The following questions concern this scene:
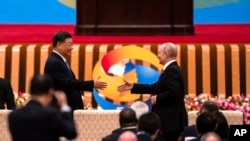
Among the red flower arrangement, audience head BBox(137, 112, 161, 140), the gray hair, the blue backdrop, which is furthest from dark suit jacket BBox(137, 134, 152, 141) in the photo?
the blue backdrop

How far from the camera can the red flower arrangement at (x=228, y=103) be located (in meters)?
8.51

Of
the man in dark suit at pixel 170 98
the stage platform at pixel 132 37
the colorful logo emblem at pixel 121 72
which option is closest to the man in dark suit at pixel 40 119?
the man in dark suit at pixel 170 98

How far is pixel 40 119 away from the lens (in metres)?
4.67

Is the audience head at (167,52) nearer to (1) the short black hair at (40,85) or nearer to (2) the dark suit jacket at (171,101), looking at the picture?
(2) the dark suit jacket at (171,101)

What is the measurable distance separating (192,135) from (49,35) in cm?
524

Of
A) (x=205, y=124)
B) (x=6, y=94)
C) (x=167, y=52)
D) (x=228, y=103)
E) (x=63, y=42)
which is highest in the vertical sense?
(x=63, y=42)

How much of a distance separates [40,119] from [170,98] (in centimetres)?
242

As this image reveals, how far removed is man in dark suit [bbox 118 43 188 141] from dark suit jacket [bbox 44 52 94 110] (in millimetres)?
734

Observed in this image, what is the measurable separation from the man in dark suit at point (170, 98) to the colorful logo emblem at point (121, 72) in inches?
52.7

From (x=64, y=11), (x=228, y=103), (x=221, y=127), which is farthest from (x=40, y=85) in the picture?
(x=64, y=11)

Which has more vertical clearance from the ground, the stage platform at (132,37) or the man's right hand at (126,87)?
the stage platform at (132,37)

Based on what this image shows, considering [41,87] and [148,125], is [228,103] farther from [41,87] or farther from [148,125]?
[41,87]

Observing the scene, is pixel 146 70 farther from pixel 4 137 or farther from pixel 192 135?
pixel 192 135

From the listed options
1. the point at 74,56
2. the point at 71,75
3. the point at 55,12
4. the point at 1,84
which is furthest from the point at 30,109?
the point at 55,12
